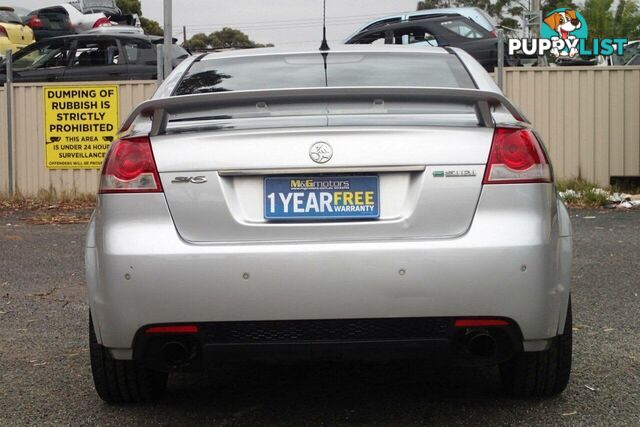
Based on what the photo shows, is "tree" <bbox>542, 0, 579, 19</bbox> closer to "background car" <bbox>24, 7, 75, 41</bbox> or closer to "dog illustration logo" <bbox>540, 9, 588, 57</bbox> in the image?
"dog illustration logo" <bbox>540, 9, 588, 57</bbox>

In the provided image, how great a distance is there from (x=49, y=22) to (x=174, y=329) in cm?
2538

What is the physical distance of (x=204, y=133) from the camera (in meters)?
3.80

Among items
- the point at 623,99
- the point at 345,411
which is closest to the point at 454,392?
the point at 345,411

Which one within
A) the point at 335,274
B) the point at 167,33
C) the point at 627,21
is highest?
the point at 627,21

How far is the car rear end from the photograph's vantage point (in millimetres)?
3633

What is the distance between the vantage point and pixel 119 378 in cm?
431

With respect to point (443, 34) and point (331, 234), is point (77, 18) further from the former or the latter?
point (331, 234)

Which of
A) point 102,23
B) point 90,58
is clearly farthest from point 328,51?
point 102,23

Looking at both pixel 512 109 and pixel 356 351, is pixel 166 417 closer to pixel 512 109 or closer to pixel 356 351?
pixel 356 351

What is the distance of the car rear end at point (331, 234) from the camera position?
143 inches

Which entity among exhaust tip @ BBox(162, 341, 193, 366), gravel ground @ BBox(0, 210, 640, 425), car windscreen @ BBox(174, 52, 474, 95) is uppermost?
car windscreen @ BBox(174, 52, 474, 95)

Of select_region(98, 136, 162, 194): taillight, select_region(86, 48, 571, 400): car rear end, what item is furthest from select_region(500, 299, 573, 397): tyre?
select_region(98, 136, 162, 194): taillight

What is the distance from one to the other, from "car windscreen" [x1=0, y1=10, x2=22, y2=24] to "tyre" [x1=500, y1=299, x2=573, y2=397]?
23551mm

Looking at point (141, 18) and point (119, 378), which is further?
point (141, 18)
